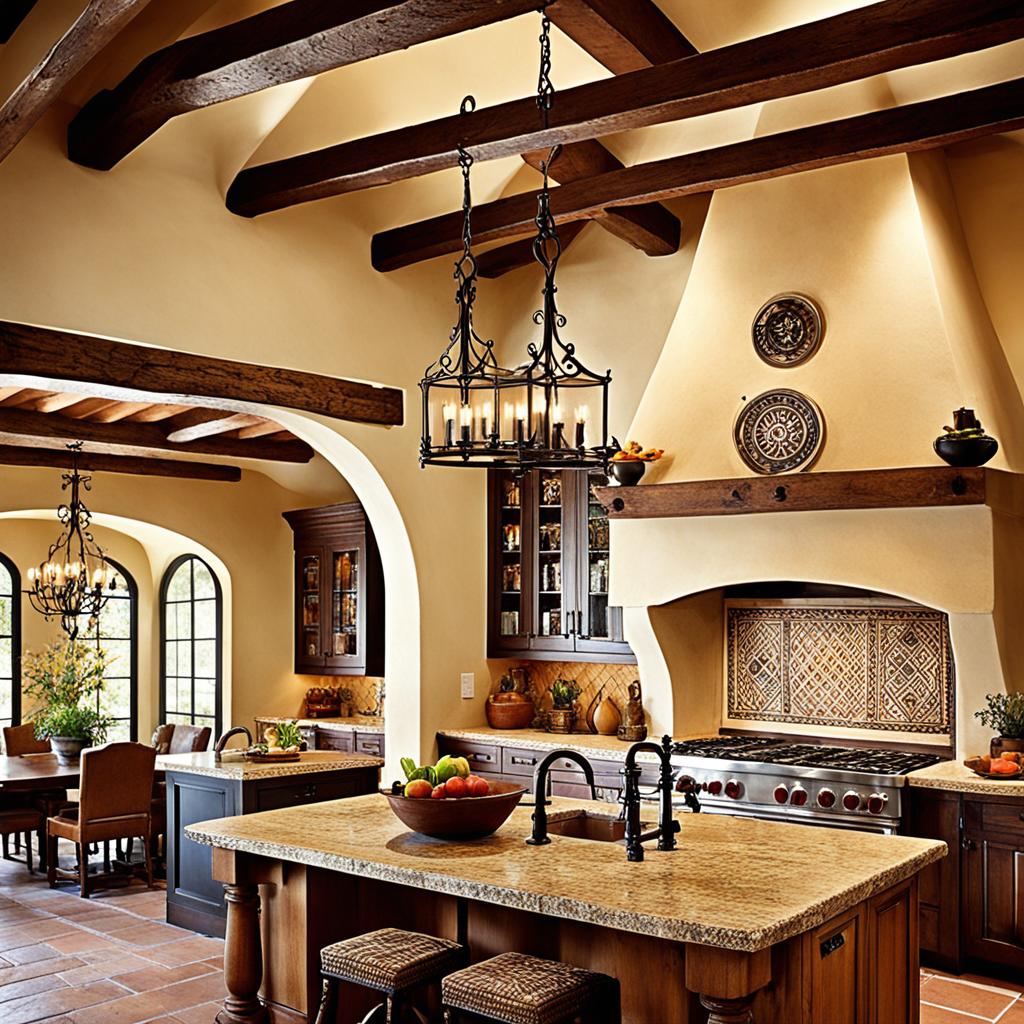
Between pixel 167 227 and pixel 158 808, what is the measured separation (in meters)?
4.08

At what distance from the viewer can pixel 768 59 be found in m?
4.60

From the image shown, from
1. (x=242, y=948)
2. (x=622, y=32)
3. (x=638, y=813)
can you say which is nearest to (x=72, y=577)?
(x=242, y=948)

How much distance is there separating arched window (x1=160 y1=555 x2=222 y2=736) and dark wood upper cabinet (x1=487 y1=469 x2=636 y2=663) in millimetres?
3813

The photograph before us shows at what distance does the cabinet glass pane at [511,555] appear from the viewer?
8.16m

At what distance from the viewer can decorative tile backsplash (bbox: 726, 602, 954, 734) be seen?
6535mm

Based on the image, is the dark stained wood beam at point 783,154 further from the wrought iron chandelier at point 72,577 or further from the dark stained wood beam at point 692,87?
the wrought iron chandelier at point 72,577

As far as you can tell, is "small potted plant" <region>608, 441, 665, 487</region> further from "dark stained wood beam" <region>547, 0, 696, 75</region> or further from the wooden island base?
the wooden island base

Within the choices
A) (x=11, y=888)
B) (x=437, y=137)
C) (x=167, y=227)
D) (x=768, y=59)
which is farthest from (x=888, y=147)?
(x=11, y=888)

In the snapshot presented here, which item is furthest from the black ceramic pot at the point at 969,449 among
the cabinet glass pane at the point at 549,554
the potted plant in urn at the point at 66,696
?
the potted plant in urn at the point at 66,696

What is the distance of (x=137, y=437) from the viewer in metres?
9.10

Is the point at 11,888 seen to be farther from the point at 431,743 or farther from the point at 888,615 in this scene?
the point at 888,615

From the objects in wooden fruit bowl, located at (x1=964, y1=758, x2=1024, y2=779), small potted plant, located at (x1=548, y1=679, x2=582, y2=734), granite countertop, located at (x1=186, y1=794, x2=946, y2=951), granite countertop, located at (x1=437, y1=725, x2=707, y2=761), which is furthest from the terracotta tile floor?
small potted plant, located at (x1=548, y1=679, x2=582, y2=734)

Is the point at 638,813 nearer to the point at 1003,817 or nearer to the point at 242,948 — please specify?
the point at 242,948

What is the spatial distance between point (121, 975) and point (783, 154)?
513 centimetres
